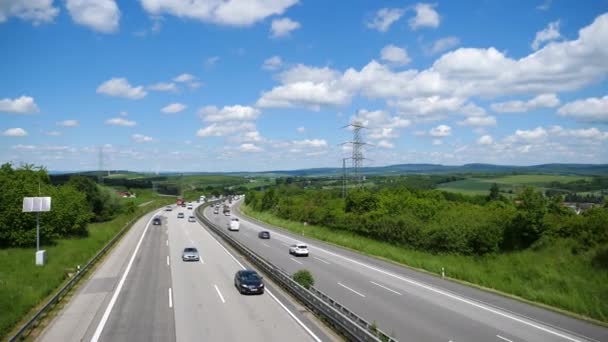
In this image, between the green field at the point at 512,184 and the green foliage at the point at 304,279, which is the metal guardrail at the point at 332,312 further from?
the green field at the point at 512,184

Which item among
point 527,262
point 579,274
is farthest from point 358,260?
point 579,274

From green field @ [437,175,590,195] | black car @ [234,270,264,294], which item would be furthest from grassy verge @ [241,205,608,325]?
green field @ [437,175,590,195]

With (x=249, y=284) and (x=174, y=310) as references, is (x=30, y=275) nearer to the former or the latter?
(x=174, y=310)

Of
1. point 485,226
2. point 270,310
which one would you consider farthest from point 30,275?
point 485,226

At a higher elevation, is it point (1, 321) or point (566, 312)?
point (1, 321)

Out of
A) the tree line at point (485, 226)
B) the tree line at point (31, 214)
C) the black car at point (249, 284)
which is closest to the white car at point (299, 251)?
the tree line at point (485, 226)

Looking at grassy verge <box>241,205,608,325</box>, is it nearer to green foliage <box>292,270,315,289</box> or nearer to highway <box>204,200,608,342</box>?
highway <box>204,200,608,342</box>

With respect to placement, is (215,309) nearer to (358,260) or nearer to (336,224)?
(358,260)

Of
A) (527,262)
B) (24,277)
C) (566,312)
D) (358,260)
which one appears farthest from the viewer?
(358,260)
